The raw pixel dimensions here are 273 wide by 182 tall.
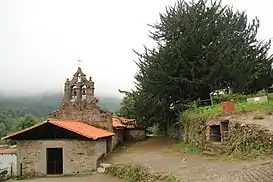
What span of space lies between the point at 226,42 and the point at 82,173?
46.0ft

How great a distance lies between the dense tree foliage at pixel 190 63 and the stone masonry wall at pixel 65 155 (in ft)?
23.2

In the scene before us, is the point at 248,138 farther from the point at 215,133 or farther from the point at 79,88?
the point at 79,88

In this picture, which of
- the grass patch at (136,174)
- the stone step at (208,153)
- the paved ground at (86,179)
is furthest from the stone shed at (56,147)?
the stone step at (208,153)

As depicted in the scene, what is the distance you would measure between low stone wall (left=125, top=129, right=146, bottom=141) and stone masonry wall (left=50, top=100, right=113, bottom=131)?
22.7 feet

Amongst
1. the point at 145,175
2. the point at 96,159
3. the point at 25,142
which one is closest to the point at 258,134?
the point at 145,175

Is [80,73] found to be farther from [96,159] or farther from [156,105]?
[96,159]

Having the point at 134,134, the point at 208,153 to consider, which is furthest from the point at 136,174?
the point at 134,134

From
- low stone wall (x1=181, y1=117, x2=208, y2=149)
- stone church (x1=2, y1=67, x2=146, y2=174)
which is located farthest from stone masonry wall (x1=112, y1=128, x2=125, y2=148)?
low stone wall (x1=181, y1=117, x2=208, y2=149)

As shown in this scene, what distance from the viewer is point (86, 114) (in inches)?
1199

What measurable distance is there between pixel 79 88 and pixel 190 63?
1003 cm

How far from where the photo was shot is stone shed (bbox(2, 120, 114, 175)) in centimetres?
2303

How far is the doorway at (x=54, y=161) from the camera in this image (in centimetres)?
2420

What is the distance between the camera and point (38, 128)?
2344 cm

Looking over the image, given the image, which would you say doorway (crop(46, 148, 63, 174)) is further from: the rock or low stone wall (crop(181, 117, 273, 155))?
the rock
